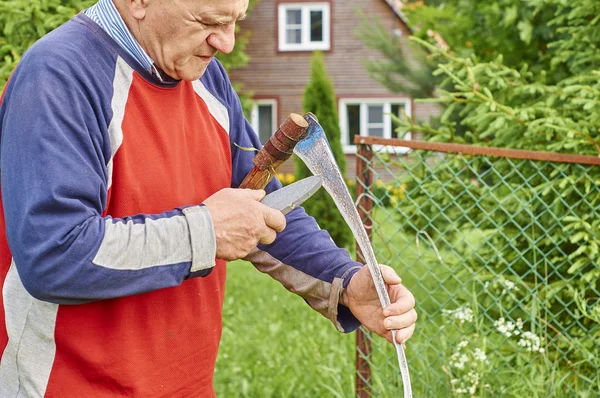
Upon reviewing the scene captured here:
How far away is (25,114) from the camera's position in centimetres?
146

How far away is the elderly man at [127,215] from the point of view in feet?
4.77

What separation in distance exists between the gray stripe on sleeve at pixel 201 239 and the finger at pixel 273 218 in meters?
0.12

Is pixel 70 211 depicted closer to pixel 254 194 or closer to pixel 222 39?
pixel 254 194

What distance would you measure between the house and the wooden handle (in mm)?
17649

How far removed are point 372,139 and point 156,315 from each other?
6.45 ft

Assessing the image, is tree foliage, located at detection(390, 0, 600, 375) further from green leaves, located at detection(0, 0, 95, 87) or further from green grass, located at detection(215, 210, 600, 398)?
green leaves, located at detection(0, 0, 95, 87)

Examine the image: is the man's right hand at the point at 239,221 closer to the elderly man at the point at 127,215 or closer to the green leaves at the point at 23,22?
the elderly man at the point at 127,215

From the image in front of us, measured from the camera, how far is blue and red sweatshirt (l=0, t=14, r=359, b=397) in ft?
4.75

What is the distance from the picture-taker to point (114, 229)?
1489 millimetres

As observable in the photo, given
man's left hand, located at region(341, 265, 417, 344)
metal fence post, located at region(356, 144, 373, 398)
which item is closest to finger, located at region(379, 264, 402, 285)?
man's left hand, located at region(341, 265, 417, 344)

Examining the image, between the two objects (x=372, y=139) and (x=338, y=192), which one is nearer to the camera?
(x=338, y=192)

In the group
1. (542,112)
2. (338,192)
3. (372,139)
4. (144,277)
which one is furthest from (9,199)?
(542,112)

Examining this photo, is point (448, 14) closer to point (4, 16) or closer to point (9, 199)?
point (4, 16)

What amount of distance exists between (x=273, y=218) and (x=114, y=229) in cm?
32
